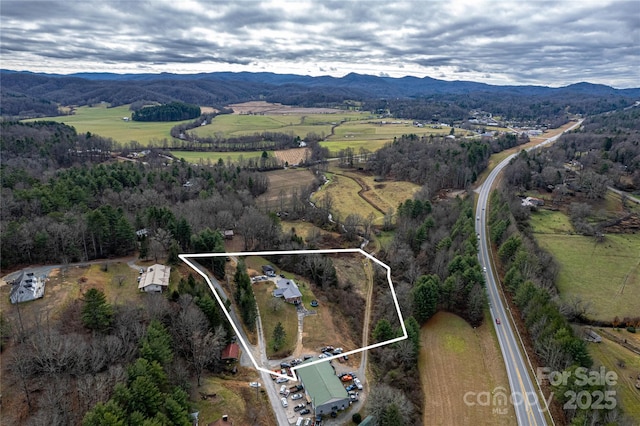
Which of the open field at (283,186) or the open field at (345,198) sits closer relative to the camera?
the open field at (345,198)

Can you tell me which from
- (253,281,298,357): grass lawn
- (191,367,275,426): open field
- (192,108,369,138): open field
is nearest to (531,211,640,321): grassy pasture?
(253,281,298,357): grass lawn

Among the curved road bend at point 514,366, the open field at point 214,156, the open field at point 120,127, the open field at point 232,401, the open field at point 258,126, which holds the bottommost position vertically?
the open field at point 232,401

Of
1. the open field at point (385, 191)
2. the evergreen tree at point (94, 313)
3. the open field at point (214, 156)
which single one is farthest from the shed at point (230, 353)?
the open field at point (214, 156)

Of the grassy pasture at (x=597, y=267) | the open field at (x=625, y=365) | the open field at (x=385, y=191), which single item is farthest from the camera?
the open field at (x=385, y=191)

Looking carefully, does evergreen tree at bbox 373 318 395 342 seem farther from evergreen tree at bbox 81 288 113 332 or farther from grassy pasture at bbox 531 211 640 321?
grassy pasture at bbox 531 211 640 321

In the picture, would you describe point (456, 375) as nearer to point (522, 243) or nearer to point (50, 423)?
point (522, 243)

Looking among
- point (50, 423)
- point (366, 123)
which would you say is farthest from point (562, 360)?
point (366, 123)

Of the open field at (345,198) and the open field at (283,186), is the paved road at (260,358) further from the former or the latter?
the open field at (345,198)
